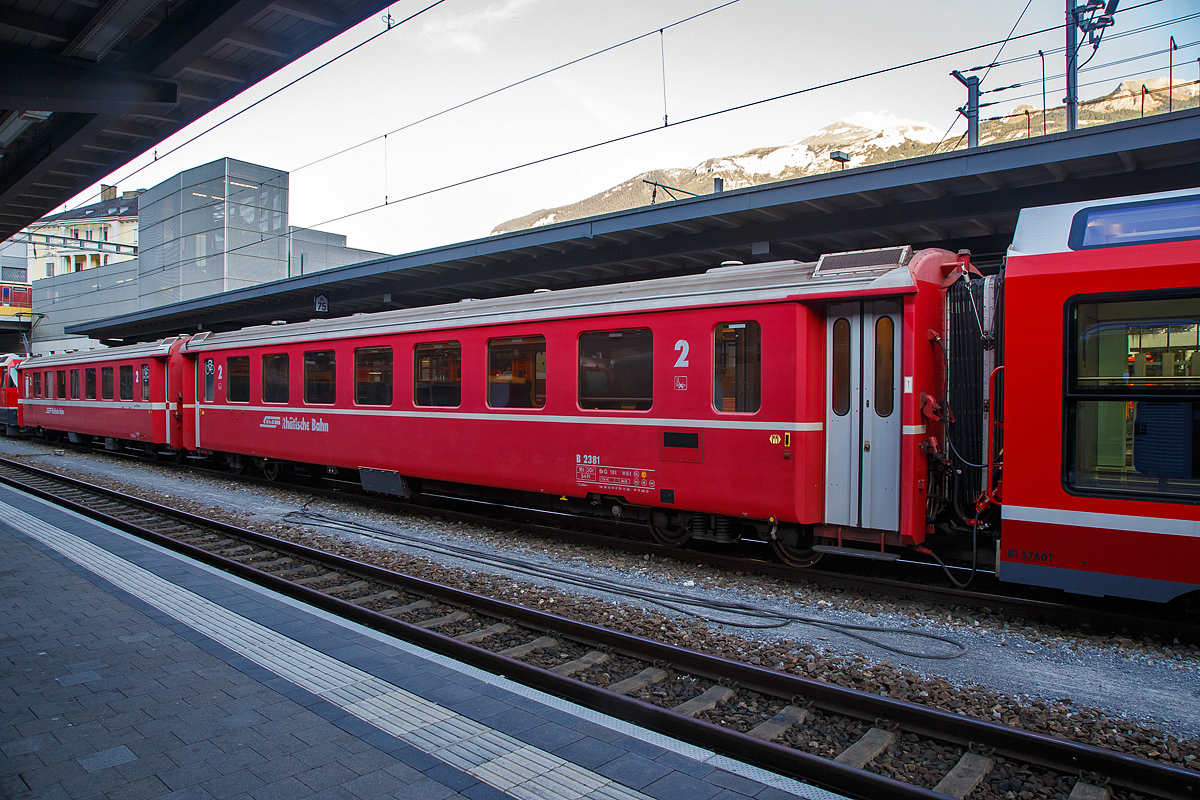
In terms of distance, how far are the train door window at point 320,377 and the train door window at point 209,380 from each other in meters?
3.87

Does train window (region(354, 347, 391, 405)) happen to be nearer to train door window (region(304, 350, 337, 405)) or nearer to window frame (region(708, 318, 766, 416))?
train door window (region(304, 350, 337, 405))

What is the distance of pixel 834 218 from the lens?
1095cm

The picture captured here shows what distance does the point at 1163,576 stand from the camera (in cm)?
500

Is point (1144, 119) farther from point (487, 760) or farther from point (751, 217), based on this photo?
point (487, 760)

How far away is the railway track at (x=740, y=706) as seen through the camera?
3498 millimetres

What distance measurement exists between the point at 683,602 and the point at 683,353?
2.57m

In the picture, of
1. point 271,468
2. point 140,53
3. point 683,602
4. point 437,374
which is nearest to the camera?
point 140,53

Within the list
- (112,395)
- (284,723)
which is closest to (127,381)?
(112,395)

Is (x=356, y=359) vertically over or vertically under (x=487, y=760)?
over

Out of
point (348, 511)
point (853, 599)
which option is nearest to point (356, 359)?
point (348, 511)

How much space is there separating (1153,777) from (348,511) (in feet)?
34.5

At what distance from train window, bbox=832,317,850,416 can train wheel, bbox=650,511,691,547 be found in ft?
7.71

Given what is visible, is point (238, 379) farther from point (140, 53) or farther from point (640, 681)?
point (640, 681)

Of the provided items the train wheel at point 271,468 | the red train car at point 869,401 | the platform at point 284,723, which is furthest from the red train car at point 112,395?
the platform at point 284,723
